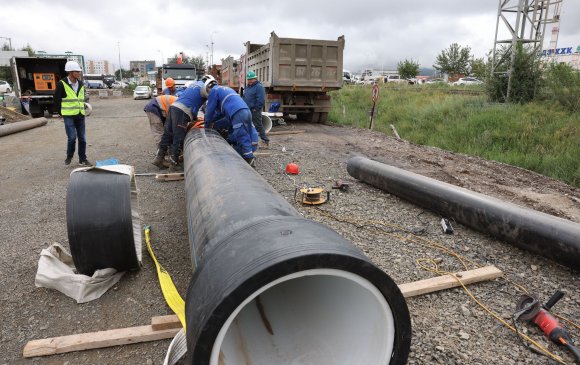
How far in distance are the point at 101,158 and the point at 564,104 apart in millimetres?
11109

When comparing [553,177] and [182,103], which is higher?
[182,103]

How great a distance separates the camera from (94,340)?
2.38 m

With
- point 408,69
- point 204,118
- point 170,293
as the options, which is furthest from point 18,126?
point 408,69

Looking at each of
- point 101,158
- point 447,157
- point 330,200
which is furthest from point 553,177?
point 101,158

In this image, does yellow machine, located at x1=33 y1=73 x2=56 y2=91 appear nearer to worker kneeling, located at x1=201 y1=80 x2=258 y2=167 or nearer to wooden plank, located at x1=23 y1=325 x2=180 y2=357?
worker kneeling, located at x1=201 y1=80 x2=258 y2=167

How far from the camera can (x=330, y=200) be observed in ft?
16.8

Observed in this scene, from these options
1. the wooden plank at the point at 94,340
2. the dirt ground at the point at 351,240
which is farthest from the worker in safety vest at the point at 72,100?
the wooden plank at the point at 94,340

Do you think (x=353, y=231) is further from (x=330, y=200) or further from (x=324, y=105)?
(x=324, y=105)

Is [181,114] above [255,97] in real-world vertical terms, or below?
below

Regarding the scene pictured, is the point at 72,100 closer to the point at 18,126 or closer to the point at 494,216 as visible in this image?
the point at 494,216

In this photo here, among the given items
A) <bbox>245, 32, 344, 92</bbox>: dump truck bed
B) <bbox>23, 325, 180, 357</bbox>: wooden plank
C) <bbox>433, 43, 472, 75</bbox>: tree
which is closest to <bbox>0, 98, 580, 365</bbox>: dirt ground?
<bbox>23, 325, 180, 357</bbox>: wooden plank

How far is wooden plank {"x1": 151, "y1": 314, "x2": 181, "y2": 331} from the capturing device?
2477 mm

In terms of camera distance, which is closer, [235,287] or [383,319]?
[235,287]

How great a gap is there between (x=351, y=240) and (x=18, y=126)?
466 inches
